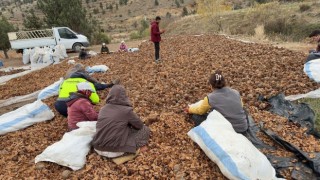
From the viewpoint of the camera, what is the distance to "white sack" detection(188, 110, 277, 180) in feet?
10.8

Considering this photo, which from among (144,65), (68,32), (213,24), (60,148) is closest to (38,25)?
(68,32)

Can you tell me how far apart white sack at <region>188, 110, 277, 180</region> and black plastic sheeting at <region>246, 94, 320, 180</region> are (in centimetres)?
29

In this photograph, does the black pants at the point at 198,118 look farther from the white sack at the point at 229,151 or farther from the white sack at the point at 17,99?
the white sack at the point at 17,99

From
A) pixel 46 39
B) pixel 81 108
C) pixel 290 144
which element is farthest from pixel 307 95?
pixel 46 39

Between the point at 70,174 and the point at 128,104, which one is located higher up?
the point at 128,104

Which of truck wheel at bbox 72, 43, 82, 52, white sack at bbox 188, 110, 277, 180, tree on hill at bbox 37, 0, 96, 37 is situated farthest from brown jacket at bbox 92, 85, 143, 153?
tree on hill at bbox 37, 0, 96, 37

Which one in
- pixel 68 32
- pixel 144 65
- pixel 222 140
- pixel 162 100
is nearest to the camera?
pixel 222 140

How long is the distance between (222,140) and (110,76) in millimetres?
5577

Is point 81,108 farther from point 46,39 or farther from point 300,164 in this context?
point 46,39

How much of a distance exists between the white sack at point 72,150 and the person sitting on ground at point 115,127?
195 millimetres

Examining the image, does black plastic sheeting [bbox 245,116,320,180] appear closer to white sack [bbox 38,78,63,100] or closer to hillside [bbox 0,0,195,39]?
white sack [bbox 38,78,63,100]

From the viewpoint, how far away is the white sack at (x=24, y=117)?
17.9 feet

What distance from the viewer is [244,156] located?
336cm

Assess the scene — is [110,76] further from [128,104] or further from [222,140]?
[222,140]
